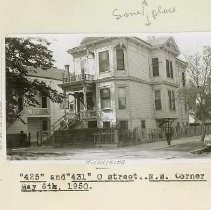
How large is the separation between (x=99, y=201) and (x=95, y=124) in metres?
0.35

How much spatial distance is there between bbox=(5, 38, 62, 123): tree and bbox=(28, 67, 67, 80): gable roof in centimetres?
1

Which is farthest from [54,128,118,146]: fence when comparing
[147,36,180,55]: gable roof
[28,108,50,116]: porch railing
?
[147,36,180,55]: gable roof

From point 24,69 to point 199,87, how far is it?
80cm

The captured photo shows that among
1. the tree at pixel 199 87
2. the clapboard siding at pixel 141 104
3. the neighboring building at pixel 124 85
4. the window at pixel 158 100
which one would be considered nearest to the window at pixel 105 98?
the neighboring building at pixel 124 85

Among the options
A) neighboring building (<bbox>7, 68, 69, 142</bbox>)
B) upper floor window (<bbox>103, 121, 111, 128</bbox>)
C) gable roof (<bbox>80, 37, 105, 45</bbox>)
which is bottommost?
upper floor window (<bbox>103, 121, 111, 128</bbox>)

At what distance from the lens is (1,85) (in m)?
2.14

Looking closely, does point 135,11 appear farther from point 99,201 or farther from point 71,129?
point 99,201

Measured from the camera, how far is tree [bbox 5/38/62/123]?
2141 mm

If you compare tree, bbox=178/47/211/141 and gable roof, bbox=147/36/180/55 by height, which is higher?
gable roof, bbox=147/36/180/55

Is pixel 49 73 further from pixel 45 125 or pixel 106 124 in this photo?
Answer: pixel 106 124

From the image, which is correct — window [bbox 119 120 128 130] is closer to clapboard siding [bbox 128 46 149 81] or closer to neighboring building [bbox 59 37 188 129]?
neighboring building [bbox 59 37 188 129]

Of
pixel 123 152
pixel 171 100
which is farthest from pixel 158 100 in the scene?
pixel 123 152

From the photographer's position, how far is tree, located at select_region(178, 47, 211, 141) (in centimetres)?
213

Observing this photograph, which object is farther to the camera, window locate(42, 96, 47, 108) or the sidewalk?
window locate(42, 96, 47, 108)
